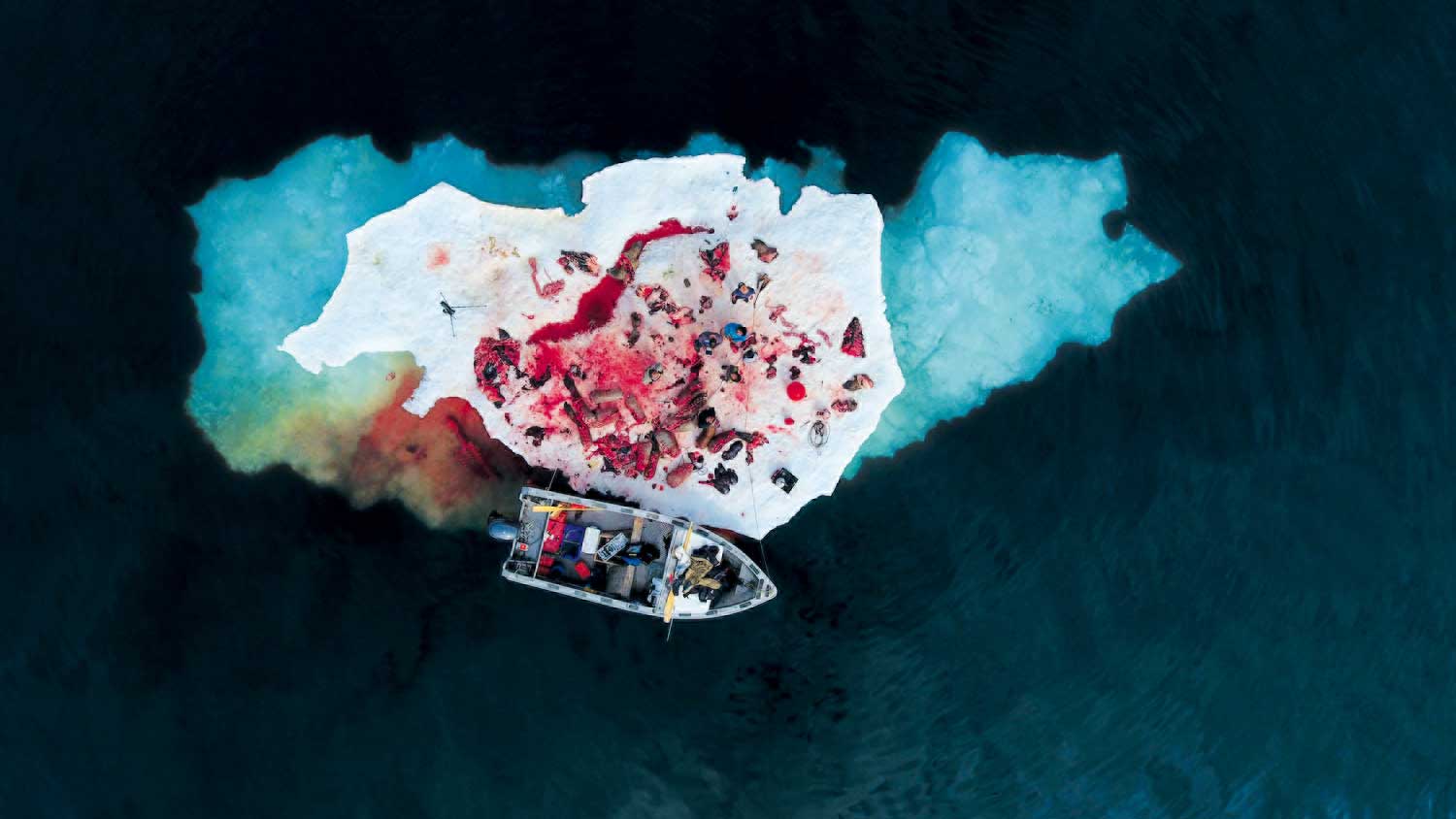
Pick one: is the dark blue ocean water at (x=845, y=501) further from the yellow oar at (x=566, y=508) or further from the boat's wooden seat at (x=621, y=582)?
the yellow oar at (x=566, y=508)

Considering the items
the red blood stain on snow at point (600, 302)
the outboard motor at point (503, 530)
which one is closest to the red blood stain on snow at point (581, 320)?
the red blood stain on snow at point (600, 302)

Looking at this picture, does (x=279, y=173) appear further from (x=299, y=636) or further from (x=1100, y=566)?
(x=1100, y=566)

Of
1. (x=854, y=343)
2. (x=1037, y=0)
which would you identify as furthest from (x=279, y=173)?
(x=1037, y=0)

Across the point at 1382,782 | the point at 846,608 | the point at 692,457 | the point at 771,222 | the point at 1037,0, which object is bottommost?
the point at 1382,782

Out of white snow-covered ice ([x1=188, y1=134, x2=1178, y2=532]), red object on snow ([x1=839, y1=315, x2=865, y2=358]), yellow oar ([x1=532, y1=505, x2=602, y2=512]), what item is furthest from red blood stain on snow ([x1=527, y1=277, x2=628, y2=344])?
red object on snow ([x1=839, y1=315, x2=865, y2=358])

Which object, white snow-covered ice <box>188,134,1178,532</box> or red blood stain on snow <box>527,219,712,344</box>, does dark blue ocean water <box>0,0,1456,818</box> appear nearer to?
white snow-covered ice <box>188,134,1178,532</box>

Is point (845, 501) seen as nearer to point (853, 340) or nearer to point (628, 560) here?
point (853, 340)
